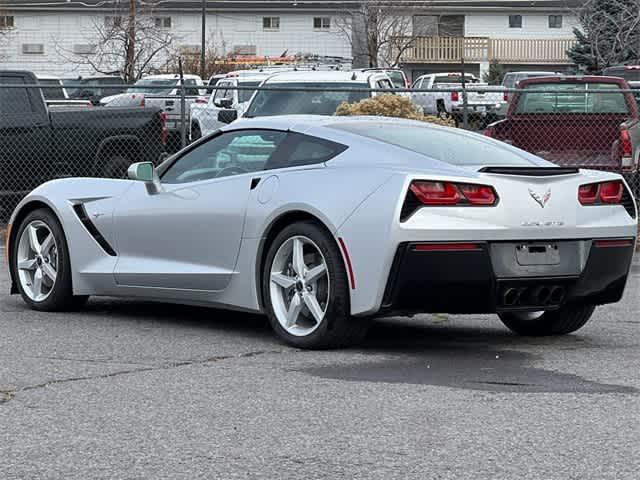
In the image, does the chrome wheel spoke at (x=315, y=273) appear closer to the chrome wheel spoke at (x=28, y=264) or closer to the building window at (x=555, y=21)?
the chrome wheel spoke at (x=28, y=264)

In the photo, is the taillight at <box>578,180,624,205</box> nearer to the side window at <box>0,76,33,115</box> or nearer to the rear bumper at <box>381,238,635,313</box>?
the rear bumper at <box>381,238,635,313</box>

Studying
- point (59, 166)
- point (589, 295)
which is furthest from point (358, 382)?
point (59, 166)

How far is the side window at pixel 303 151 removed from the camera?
8.12 meters

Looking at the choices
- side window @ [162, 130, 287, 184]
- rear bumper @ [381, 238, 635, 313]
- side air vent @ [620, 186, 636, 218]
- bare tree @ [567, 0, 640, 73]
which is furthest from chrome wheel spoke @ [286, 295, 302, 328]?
bare tree @ [567, 0, 640, 73]

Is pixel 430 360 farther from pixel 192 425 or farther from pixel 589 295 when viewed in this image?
pixel 192 425

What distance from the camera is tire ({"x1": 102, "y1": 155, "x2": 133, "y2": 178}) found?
16.2 metres

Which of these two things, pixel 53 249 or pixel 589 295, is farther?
pixel 53 249

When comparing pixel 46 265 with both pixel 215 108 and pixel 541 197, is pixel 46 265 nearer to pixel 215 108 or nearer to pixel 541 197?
pixel 541 197

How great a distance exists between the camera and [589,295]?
7969 mm

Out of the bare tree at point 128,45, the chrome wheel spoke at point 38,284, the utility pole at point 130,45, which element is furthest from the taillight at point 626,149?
the bare tree at point 128,45

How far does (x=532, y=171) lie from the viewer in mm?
7762

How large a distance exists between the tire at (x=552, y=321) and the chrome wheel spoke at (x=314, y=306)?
4.93 ft

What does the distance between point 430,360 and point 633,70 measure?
27021 millimetres

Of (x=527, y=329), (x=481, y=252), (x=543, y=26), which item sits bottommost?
(x=527, y=329)
